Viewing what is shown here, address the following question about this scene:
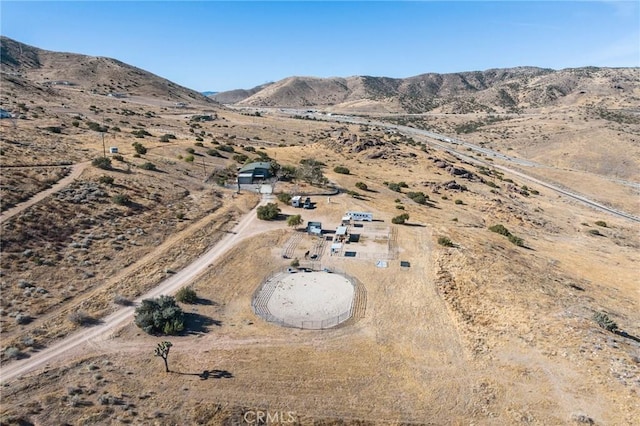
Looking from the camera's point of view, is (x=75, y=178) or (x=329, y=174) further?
(x=329, y=174)

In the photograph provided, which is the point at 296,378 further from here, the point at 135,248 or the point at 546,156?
the point at 546,156

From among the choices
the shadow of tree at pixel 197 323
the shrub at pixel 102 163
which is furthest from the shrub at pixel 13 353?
the shrub at pixel 102 163

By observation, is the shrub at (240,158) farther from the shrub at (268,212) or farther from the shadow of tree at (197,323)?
the shadow of tree at (197,323)

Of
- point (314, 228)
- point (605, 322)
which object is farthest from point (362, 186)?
point (605, 322)

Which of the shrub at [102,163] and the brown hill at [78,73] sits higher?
the brown hill at [78,73]

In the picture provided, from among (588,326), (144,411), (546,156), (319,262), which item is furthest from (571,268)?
(546,156)

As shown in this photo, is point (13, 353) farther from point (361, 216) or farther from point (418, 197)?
point (418, 197)
